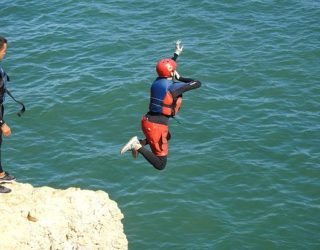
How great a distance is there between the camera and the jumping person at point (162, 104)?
13.7 m

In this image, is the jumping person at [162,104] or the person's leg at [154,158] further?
the person's leg at [154,158]

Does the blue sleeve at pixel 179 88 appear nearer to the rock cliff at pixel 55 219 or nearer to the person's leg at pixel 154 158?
the person's leg at pixel 154 158

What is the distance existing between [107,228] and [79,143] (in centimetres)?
944

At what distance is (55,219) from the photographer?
1278 cm

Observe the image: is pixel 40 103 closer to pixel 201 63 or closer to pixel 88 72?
pixel 88 72

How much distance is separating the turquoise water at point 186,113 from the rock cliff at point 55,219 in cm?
465

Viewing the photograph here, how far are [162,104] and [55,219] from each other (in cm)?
360

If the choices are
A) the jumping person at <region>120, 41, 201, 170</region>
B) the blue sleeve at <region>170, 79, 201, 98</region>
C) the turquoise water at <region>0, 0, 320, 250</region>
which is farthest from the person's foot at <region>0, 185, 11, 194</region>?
the turquoise water at <region>0, 0, 320, 250</region>

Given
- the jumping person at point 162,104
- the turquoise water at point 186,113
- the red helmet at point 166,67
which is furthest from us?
the turquoise water at point 186,113

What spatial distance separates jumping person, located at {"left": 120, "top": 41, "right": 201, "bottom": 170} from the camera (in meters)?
13.7

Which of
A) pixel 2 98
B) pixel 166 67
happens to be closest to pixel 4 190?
pixel 2 98

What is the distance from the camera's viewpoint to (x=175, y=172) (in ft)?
69.3

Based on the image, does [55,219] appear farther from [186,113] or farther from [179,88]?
[186,113]

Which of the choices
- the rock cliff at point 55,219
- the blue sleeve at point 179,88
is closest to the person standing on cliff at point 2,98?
the rock cliff at point 55,219
